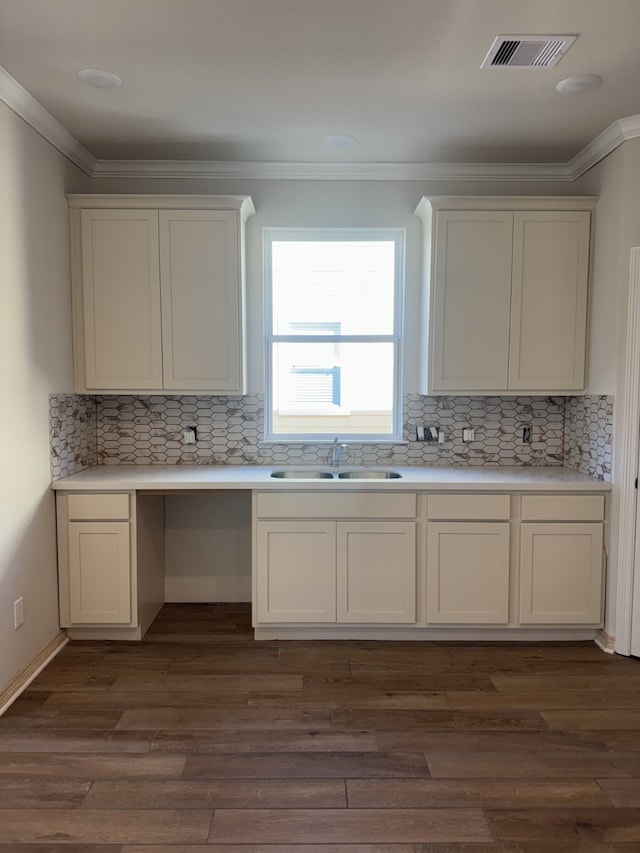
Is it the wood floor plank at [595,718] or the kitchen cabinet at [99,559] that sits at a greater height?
the kitchen cabinet at [99,559]

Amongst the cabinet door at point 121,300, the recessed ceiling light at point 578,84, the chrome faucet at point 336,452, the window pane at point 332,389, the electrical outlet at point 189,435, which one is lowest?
the chrome faucet at point 336,452

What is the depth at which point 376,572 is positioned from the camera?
119 inches

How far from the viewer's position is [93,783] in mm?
1979

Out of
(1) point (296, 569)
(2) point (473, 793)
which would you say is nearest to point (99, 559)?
(1) point (296, 569)

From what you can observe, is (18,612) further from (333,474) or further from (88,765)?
(333,474)

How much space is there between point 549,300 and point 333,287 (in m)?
1.35

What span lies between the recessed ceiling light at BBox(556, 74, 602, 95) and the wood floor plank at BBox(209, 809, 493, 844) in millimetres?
3014

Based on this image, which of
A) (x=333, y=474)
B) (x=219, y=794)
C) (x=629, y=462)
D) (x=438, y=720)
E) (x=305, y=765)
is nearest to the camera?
(x=219, y=794)

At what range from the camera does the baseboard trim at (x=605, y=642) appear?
2.96 m

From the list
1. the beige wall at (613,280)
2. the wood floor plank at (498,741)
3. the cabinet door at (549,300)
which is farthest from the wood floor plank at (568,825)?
the cabinet door at (549,300)

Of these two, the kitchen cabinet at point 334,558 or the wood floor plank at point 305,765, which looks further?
the kitchen cabinet at point 334,558

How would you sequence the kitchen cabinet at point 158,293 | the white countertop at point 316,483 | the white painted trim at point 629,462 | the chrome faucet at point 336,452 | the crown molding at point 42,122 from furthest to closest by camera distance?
the chrome faucet at point 336,452 → the kitchen cabinet at point 158,293 → the white countertop at point 316,483 → the white painted trim at point 629,462 → the crown molding at point 42,122

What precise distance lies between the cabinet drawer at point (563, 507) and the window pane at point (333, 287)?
142 centimetres

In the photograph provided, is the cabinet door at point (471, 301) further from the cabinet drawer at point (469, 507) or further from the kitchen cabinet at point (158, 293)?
the kitchen cabinet at point (158, 293)
